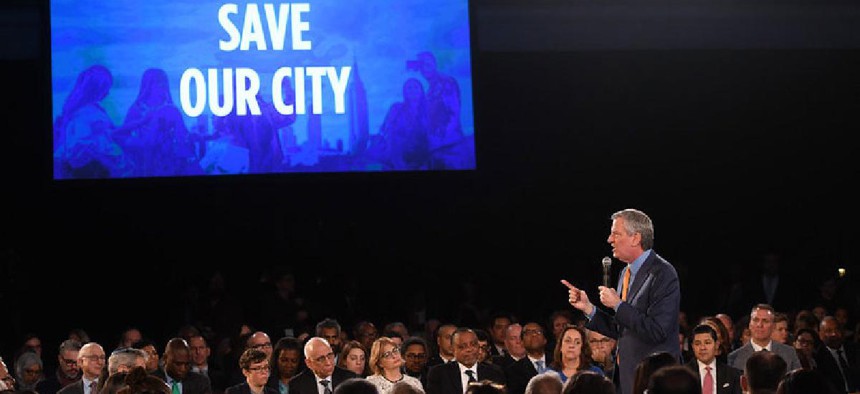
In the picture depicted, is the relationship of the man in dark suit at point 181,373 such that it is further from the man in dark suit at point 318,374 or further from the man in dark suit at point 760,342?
the man in dark suit at point 760,342

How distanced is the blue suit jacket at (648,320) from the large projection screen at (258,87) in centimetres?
540

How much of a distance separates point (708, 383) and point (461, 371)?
4.45ft

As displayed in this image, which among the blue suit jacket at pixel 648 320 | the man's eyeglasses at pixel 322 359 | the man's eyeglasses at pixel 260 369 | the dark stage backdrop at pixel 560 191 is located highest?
the dark stage backdrop at pixel 560 191

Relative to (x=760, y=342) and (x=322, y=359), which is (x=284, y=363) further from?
(x=760, y=342)

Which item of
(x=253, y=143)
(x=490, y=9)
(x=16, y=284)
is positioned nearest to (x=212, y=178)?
(x=253, y=143)

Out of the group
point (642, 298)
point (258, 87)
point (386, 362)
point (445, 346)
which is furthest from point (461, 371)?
point (258, 87)

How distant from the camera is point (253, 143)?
9773 mm

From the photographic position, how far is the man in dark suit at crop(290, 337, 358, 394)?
6645 mm

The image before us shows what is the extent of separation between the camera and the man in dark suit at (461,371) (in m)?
6.91

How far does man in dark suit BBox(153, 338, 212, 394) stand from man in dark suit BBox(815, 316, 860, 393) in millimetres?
3472

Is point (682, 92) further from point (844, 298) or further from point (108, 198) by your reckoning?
point (108, 198)

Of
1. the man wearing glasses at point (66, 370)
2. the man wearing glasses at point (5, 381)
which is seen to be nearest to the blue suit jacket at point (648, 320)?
the man wearing glasses at point (5, 381)

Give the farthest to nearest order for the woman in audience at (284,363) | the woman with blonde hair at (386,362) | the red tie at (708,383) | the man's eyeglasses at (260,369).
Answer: the woman in audience at (284,363) → the woman with blonde hair at (386,362) → the man's eyeglasses at (260,369) → the red tie at (708,383)

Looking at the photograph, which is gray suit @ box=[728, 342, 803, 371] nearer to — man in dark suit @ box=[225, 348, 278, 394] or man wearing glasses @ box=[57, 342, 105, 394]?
man in dark suit @ box=[225, 348, 278, 394]
